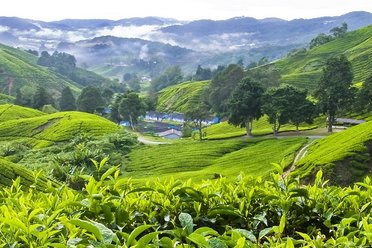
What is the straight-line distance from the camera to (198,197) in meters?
4.75

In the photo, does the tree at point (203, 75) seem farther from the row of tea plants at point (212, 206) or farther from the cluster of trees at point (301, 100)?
the row of tea plants at point (212, 206)

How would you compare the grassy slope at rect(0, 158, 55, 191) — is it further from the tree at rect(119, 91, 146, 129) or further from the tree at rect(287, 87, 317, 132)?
the tree at rect(119, 91, 146, 129)

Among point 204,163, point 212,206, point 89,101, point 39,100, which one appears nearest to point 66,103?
point 39,100

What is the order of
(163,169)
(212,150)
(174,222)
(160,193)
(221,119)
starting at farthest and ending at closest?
(221,119) → (212,150) → (163,169) → (160,193) → (174,222)

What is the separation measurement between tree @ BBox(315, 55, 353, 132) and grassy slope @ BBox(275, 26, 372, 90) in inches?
1894

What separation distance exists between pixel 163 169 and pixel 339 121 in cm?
2871

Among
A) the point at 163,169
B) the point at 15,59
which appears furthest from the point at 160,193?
the point at 15,59

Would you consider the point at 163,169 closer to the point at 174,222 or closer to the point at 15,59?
the point at 174,222

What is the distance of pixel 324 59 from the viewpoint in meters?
132

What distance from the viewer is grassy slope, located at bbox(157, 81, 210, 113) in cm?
13050

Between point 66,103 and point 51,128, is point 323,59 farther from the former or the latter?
point 51,128

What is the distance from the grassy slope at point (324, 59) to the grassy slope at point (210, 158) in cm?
5771

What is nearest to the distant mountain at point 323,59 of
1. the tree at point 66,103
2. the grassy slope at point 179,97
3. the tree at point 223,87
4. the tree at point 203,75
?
the tree at point 223,87

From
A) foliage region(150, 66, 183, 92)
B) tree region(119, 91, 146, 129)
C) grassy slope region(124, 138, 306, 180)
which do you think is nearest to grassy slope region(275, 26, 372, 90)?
tree region(119, 91, 146, 129)
